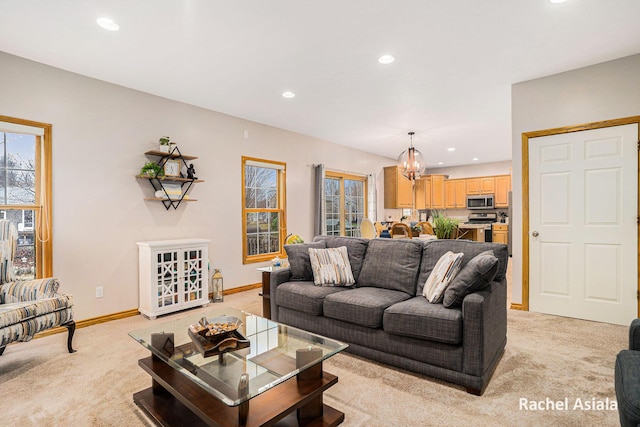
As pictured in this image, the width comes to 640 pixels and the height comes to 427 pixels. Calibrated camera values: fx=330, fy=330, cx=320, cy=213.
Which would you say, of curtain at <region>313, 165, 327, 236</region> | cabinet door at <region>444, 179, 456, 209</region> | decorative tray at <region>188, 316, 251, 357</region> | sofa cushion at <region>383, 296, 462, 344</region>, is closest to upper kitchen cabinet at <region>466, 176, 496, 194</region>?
cabinet door at <region>444, 179, 456, 209</region>

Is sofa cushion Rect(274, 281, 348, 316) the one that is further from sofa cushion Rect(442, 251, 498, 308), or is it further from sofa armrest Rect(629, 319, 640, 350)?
sofa armrest Rect(629, 319, 640, 350)

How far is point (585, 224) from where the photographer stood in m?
3.54

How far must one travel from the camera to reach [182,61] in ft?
10.7

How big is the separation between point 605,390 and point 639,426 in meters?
1.34

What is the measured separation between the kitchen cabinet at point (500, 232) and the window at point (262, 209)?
586cm

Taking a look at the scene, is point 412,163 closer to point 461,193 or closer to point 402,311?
point 402,311

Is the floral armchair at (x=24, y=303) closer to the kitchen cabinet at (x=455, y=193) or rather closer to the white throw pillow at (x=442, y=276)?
the white throw pillow at (x=442, y=276)

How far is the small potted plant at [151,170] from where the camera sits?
154 inches

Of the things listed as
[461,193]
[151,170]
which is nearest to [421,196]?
[461,193]

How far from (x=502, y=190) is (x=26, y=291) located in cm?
974

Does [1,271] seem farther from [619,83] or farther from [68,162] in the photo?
[619,83]

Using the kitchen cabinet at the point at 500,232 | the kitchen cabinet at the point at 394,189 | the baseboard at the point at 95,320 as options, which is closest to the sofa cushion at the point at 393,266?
the baseboard at the point at 95,320

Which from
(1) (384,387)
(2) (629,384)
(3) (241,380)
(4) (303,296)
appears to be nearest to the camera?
(2) (629,384)

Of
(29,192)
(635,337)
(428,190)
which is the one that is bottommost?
(635,337)
